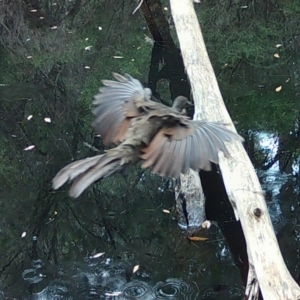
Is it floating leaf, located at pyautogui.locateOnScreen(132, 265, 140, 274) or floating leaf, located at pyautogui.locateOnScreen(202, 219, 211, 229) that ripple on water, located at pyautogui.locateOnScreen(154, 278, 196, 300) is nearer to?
floating leaf, located at pyautogui.locateOnScreen(132, 265, 140, 274)

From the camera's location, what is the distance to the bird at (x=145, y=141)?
Result: 3.42 metres

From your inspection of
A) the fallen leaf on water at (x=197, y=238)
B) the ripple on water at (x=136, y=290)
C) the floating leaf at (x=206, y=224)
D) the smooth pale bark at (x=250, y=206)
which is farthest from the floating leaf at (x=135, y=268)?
the smooth pale bark at (x=250, y=206)

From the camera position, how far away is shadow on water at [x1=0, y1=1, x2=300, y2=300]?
4.56 m

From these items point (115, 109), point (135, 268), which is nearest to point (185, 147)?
point (115, 109)

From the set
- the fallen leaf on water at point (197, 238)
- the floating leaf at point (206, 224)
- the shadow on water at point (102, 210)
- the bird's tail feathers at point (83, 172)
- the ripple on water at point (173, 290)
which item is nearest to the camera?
the bird's tail feathers at point (83, 172)

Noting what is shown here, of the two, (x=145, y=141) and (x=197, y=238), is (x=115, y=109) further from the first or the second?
(x=197, y=238)

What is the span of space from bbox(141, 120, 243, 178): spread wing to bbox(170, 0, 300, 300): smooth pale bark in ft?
0.82

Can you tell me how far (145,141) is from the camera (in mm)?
3789

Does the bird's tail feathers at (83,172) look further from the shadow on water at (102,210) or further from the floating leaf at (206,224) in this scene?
the floating leaf at (206,224)

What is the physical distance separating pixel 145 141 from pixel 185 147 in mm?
356

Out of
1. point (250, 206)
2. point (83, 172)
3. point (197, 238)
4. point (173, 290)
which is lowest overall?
point (173, 290)

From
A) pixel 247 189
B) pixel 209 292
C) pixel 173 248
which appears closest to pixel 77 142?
pixel 173 248

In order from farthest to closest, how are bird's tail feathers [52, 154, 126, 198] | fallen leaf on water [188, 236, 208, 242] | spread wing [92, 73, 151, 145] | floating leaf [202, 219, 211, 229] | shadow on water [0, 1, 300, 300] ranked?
1. floating leaf [202, 219, 211, 229]
2. fallen leaf on water [188, 236, 208, 242]
3. shadow on water [0, 1, 300, 300]
4. spread wing [92, 73, 151, 145]
5. bird's tail feathers [52, 154, 126, 198]

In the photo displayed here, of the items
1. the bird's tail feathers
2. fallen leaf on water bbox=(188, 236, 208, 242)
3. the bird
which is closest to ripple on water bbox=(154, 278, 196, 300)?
fallen leaf on water bbox=(188, 236, 208, 242)
